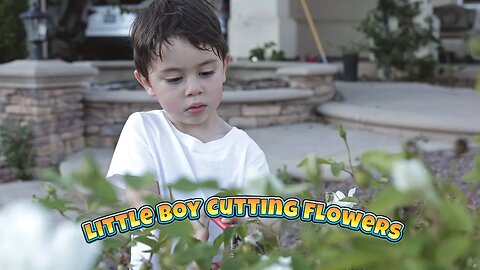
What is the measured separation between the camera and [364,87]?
8.41 meters

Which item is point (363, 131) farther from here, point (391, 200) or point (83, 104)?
point (391, 200)

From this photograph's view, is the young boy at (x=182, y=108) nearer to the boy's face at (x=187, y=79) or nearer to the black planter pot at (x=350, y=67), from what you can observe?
the boy's face at (x=187, y=79)

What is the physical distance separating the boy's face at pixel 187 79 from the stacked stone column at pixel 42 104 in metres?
3.47

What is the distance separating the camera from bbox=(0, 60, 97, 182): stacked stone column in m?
4.82

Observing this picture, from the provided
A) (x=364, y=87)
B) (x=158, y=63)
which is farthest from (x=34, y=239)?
(x=364, y=87)

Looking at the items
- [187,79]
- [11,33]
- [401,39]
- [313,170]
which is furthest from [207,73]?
[11,33]

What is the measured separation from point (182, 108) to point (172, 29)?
7.4 inches

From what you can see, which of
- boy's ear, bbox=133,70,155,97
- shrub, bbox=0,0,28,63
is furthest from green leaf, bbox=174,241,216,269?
shrub, bbox=0,0,28,63

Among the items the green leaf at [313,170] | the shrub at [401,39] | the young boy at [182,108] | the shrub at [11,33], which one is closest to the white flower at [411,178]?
the green leaf at [313,170]

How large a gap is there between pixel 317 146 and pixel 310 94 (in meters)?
1.28

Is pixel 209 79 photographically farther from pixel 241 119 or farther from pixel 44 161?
pixel 241 119

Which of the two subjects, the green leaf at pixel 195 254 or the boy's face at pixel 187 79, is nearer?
the green leaf at pixel 195 254

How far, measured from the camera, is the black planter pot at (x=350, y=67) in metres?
9.19

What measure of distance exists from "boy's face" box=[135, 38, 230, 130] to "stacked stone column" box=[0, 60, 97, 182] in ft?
11.4
